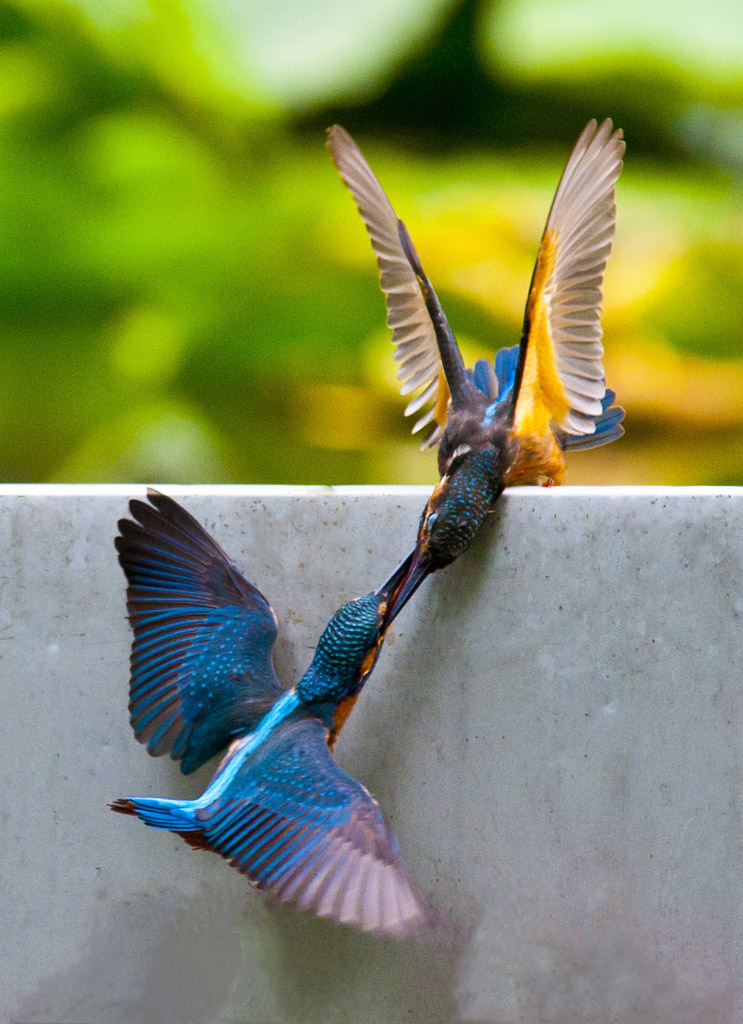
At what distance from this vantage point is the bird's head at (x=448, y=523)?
1.27 meters

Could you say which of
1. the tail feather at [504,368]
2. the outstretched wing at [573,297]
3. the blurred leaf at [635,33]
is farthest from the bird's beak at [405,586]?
the blurred leaf at [635,33]

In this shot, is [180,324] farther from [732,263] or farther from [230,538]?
[230,538]

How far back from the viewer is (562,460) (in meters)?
1.53

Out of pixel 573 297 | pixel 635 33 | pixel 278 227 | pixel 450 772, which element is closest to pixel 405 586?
pixel 450 772

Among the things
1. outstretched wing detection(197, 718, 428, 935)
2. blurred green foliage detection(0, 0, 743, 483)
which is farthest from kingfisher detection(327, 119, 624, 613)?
blurred green foliage detection(0, 0, 743, 483)

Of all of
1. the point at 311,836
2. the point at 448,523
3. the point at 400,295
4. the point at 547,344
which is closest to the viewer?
the point at 311,836

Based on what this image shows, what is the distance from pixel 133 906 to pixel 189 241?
226cm

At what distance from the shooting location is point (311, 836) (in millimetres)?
1150

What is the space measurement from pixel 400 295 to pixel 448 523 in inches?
19.2

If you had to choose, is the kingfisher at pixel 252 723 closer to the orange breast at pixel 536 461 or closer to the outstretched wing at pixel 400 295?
the orange breast at pixel 536 461

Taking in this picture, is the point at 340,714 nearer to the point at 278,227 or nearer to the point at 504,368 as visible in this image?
the point at 504,368

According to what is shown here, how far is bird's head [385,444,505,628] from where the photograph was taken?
4.16 feet

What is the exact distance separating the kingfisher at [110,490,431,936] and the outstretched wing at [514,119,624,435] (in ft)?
1.12

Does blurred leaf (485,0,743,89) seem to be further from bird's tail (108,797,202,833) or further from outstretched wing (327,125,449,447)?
bird's tail (108,797,202,833)
